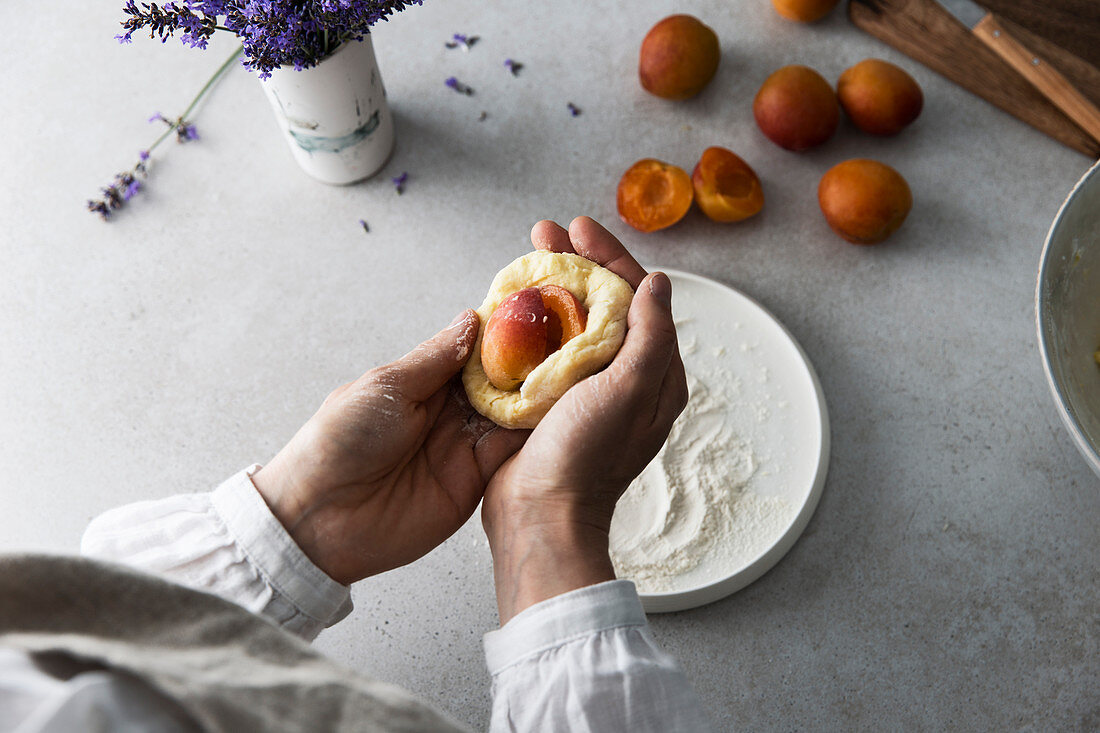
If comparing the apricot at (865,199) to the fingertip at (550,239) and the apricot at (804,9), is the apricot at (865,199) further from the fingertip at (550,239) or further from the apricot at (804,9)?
the fingertip at (550,239)

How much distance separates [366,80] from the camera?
1369mm

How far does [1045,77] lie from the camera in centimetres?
146

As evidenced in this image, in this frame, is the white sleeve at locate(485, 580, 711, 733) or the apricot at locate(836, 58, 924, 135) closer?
the white sleeve at locate(485, 580, 711, 733)

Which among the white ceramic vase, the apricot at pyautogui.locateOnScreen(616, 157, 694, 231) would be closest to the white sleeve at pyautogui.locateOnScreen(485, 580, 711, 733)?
the apricot at pyautogui.locateOnScreen(616, 157, 694, 231)

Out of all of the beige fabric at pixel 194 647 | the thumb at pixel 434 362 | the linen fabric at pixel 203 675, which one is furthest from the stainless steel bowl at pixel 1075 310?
the beige fabric at pixel 194 647

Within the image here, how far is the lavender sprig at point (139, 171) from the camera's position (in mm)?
1536

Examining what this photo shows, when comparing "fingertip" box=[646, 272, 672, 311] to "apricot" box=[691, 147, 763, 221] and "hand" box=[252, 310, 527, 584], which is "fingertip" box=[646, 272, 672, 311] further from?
"apricot" box=[691, 147, 763, 221]

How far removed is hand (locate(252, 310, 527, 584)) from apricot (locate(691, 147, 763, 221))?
0.58m

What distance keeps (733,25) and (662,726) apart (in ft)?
4.70

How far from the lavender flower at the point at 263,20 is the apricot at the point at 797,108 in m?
0.69

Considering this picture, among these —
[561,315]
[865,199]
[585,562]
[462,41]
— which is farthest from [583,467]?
[462,41]

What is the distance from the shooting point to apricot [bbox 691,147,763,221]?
143 cm

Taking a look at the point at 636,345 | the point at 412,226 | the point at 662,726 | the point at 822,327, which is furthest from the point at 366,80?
the point at 662,726

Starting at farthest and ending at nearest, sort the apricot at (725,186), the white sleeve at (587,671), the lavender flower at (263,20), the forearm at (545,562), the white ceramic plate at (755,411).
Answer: the apricot at (725,186), the white ceramic plate at (755,411), the lavender flower at (263,20), the forearm at (545,562), the white sleeve at (587,671)
